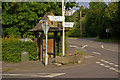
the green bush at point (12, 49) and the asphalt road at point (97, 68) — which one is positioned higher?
the green bush at point (12, 49)

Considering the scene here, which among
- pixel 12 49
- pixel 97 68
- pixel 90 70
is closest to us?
pixel 90 70

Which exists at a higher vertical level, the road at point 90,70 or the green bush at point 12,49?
the green bush at point 12,49

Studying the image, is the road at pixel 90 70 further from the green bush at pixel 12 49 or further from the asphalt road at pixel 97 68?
the green bush at pixel 12 49

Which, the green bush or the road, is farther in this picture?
the green bush

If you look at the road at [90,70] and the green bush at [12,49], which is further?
the green bush at [12,49]

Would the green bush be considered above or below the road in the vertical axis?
above

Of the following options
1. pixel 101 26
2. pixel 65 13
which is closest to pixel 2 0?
pixel 65 13

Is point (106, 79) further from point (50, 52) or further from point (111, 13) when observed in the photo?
point (111, 13)

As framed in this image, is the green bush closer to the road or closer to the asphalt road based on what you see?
the road

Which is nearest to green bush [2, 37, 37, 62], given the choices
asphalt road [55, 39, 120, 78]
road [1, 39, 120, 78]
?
road [1, 39, 120, 78]

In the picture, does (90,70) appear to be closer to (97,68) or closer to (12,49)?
(97,68)

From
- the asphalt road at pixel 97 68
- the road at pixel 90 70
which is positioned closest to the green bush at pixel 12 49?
the road at pixel 90 70

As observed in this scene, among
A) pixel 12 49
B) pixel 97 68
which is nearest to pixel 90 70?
pixel 97 68

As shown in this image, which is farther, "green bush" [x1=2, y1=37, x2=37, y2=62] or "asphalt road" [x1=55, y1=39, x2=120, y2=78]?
"green bush" [x1=2, y1=37, x2=37, y2=62]
